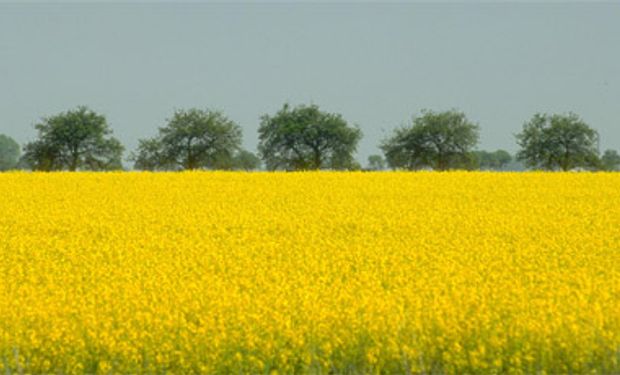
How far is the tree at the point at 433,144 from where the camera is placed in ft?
183

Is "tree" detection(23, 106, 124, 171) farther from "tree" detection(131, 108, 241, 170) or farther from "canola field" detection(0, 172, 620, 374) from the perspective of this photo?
"canola field" detection(0, 172, 620, 374)

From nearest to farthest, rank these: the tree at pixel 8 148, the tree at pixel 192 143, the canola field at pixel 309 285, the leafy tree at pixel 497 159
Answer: the canola field at pixel 309 285 < the tree at pixel 192 143 < the leafy tree at pixel 497 159 < the tree at pixel 8 148

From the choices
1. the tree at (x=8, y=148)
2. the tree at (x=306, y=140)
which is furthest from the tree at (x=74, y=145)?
the tree at (x=8, y=148)

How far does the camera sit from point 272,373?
821cm

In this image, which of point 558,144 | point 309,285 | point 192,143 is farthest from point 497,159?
point 309,285

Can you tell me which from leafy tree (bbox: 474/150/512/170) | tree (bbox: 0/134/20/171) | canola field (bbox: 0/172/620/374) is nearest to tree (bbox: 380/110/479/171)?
canola field (bbox: 0/172/620/374)

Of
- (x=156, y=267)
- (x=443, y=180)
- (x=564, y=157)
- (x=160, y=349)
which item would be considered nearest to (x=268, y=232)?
(x=156, y=267)

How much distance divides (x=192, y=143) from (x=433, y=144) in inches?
569

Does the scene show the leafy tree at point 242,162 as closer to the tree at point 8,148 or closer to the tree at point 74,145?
the tree at point 74,145

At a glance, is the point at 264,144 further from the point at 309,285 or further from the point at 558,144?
the point at 309,285

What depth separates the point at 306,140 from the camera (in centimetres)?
5706

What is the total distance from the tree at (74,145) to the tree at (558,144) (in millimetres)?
25669

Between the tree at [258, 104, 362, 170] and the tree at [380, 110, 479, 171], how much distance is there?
7.89ft

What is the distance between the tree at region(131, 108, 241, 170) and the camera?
5538cm
